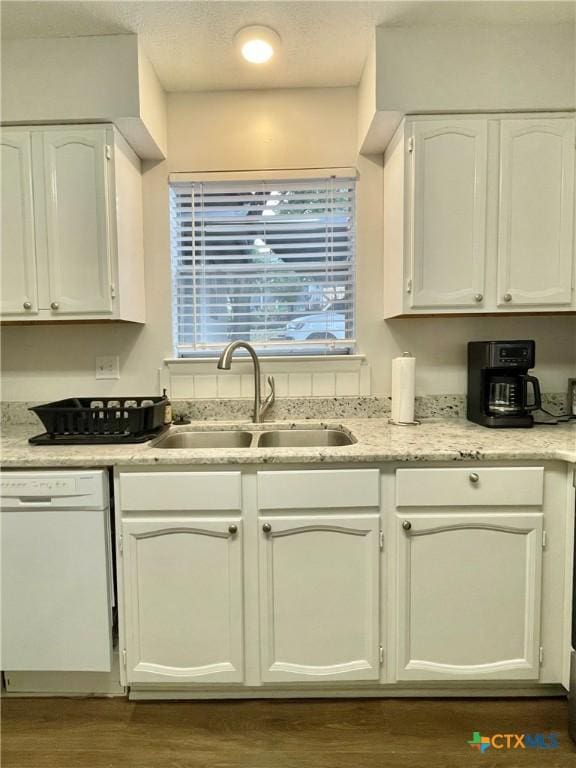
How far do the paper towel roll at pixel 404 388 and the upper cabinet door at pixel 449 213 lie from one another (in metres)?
0.26

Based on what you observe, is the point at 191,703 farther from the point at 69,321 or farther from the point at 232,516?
the point at 69,321

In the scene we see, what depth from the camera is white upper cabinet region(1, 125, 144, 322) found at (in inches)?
67.9

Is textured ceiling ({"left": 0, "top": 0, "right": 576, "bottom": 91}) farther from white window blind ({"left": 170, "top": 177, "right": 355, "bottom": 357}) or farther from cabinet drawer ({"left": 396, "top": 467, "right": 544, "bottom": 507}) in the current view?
cabinet drawer ({"left": 396, "top": 467, "right": 544, "bottom": 507})

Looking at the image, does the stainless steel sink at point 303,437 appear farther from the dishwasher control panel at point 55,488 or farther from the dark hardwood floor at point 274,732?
the dark hardwood floor at point 274,732

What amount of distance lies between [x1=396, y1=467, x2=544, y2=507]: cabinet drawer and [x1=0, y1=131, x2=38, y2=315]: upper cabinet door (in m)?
1.67

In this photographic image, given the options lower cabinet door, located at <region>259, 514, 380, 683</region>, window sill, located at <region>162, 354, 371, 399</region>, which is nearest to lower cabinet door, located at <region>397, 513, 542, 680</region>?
lower cabinet door, located at <region>259, 514, 380, 683</region>

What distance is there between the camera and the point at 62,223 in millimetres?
1758

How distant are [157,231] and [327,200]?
84cm

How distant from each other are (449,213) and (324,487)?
3.99 ft

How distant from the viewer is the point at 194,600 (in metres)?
1.46

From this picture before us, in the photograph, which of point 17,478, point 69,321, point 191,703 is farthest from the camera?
point 69,321

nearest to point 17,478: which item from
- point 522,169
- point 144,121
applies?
point 144,121

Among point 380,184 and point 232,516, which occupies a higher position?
point 380,184

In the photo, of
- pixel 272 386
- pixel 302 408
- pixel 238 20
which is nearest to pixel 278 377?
pixel 272 386
